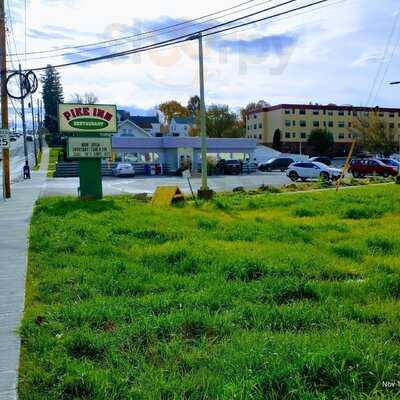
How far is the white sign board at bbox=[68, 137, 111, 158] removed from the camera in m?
20.6

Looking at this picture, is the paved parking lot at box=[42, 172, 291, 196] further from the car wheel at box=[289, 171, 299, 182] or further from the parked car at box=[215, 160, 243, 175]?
the parked car at box=[215, 160, 243, 175]

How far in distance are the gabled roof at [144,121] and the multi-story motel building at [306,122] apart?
984 inches

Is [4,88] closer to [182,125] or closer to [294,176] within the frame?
[294,176]

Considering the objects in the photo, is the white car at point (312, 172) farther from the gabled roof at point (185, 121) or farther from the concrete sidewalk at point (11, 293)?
the gabled roof at point (185, 121)

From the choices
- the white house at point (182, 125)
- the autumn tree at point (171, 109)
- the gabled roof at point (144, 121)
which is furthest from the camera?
the autumn tree at point (171, 109)

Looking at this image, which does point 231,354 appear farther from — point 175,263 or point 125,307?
point 175,263

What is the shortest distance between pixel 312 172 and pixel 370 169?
662cm

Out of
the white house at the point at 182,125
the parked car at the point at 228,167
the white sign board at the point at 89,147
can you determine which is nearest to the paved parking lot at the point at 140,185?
the white sign board at the point at 89,147

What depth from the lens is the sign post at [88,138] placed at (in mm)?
20609

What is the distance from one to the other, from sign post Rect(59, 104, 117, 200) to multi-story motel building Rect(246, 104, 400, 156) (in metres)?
78.3

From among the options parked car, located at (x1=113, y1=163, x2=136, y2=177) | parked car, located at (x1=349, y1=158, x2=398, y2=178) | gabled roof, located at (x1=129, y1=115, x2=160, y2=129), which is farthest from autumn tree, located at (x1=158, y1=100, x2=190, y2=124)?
parked car, located at (x1=349, y1=158, x2=398, y2=178)

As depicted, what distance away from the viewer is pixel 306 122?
331ft

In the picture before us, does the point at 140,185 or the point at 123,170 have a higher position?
the point at 123,170

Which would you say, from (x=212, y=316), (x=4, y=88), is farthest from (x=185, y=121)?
(x=212, y=316)
